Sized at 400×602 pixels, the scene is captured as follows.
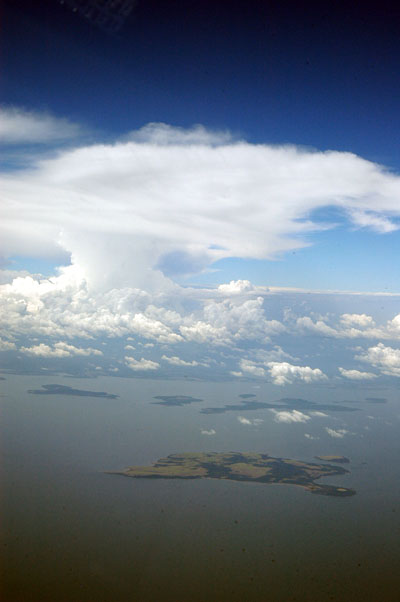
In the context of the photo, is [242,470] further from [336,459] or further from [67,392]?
[67,392]

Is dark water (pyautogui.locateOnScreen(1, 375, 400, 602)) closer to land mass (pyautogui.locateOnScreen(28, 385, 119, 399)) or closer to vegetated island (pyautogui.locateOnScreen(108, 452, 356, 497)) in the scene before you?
vegetated island (pyautogui.locateOnScreen(108, 452, 356, 497))

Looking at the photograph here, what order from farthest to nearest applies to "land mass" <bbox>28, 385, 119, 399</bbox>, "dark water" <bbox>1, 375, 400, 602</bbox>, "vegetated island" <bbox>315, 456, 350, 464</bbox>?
"land mass" <bbox>28, 385, 119, 399</bbox> < "vegetated island" <bbox>315, 456, 350, 464</bbox> < "dark water" <bbox>1, 375, 400, 602</bbox>

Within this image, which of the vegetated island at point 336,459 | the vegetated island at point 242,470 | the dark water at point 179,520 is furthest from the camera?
the vegetated island at point 336,459

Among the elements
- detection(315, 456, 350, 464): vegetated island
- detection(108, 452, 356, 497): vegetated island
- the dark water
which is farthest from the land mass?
detection(315, 456, 350, 464): vegetated island

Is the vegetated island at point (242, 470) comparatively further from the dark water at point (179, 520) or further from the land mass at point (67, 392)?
the land mass at point (67, 392)

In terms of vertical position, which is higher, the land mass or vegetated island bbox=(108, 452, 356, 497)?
the land mass

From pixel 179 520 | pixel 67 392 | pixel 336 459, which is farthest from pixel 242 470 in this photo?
pixel 67 392

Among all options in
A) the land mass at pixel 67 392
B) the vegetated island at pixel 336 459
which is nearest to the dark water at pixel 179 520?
the vegetated island at pixel 336 459

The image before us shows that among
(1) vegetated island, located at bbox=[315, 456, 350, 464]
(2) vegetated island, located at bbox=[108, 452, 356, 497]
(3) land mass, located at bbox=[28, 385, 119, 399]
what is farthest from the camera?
(3) land mass, located at bbox=[28, 385, 119, 399]
